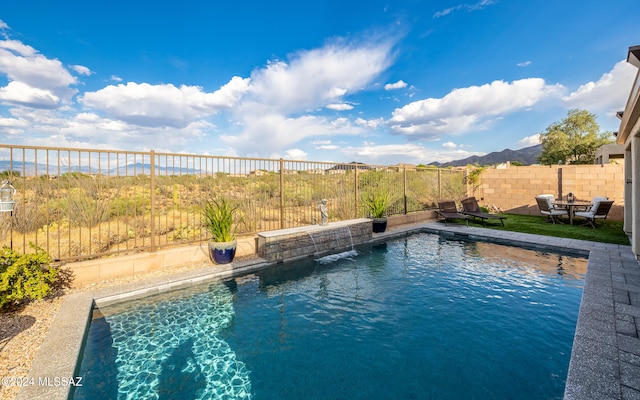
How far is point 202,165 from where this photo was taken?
19.0 feet

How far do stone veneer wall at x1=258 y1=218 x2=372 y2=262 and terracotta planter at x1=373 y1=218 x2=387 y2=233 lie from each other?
0.63 metres

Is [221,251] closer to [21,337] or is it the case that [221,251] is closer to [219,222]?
[219,222]

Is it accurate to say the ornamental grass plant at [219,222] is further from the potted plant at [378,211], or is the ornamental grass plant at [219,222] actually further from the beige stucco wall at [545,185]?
the beige stucco wall at [545,185]

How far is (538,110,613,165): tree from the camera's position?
2950 cm

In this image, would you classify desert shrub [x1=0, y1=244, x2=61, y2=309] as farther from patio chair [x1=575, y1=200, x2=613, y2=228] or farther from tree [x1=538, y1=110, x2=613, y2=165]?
tree [x1=538, y1=110, x2=613, y2=165]

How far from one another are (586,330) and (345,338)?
2.60 metres

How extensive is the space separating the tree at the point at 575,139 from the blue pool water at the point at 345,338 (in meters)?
35.1

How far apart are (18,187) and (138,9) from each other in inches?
274

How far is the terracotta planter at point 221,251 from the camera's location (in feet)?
17.6

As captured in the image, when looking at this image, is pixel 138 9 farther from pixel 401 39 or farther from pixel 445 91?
pixel 445 91

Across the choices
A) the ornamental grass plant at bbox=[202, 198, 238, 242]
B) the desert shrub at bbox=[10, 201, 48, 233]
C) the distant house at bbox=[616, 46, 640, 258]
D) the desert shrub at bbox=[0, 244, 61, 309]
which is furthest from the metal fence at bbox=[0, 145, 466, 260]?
the distant house at bbox=[616, 46, 640, 258]

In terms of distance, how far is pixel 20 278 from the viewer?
333 centimetres

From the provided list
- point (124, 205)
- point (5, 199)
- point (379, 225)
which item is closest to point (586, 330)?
point (379, 225)

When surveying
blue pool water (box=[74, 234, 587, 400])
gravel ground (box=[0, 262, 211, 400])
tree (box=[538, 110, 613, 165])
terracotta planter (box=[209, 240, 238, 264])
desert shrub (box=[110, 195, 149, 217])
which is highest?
tree (box=[538, 110, 613, 165])
